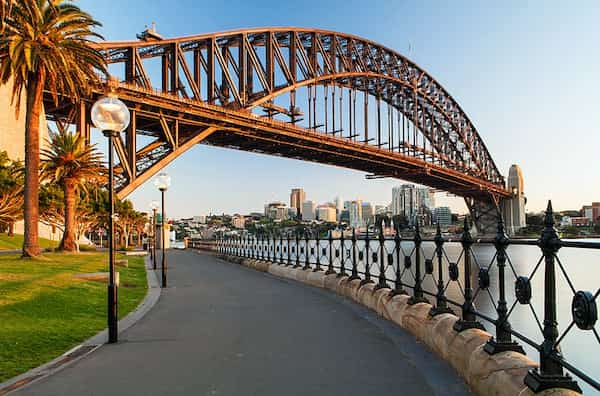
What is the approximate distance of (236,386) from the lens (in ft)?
14.5

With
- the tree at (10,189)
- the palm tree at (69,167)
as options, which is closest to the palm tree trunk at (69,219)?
the palm tree at (69,167)

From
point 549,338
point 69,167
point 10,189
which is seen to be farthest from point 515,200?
point 549,338

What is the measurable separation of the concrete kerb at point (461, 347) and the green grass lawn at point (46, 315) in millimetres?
4516

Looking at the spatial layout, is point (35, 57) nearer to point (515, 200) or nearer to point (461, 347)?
point (461, 347)

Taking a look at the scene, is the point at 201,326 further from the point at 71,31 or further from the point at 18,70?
the point at 71,31

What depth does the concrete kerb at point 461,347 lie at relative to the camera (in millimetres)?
3605

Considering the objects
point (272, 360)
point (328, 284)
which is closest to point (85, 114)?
point (328, 284)

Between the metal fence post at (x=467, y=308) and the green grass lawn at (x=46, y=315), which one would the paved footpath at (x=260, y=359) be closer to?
the metal fence post at (x=467, y=308)

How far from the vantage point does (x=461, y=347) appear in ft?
15.4

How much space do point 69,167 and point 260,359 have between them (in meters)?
25.4

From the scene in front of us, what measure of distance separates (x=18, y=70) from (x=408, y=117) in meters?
65.8

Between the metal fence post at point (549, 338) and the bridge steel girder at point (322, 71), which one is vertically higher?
the bridge steel girder at point (322, 71)

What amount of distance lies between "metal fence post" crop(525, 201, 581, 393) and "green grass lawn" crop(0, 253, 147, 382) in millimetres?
4842

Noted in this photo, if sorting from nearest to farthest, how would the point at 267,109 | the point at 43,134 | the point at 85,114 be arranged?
1. the point at 85,114
2. the point at 43,134
3. the point at 267,109
